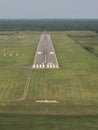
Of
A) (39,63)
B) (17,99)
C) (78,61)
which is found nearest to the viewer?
(17,99)

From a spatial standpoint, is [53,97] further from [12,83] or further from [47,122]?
[12,83]

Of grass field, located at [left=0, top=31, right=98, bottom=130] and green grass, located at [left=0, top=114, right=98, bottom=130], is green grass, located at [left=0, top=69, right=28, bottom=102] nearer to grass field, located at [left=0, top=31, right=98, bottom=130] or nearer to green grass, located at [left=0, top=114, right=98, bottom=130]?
grass field, located at [left=0, top=31, right=98, bottom=130]

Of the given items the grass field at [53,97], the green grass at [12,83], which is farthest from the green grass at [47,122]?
the green grass at [12,83]

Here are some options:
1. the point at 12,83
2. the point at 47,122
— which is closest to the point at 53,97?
the point at 47,122

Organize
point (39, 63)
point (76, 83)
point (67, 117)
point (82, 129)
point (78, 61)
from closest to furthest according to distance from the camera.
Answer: point (82, 129) → point (67, 117) → point (76, 83) → point (39, 63) → point (78, 61)

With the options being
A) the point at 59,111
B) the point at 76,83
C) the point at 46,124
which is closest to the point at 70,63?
the point at 76,83

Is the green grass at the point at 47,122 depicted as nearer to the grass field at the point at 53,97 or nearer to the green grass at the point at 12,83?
the grass field at the point at 53,97

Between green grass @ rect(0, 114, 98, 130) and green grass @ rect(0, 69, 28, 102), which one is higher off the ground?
green grass @ rect(0, 114, 98, 130)

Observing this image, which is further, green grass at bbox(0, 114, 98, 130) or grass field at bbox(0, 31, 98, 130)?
grass field at bbox(0, 31, 98, 130)

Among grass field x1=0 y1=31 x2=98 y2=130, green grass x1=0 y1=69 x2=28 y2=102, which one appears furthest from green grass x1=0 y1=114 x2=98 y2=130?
green grass x1=0 y1=69 x2=28 y2=102

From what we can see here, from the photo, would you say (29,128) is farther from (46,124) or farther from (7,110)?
(7,110)

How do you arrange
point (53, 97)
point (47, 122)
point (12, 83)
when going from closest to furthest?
point (47, 122) → point (53, 97) → point (12, 83)
